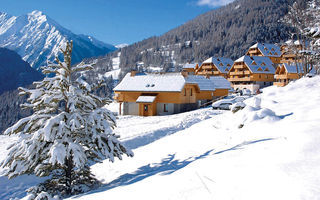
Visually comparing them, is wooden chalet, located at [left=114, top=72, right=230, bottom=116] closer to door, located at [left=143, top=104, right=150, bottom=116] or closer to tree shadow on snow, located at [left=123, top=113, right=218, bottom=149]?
door, located at [left=143, top=104, right=150, bottom=116]

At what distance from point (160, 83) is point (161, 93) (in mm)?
2112

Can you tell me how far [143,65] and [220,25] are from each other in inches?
2656

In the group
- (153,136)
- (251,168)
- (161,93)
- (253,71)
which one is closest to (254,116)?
(251,168)

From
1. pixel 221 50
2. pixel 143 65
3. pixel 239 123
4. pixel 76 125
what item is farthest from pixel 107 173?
pixel 143 65

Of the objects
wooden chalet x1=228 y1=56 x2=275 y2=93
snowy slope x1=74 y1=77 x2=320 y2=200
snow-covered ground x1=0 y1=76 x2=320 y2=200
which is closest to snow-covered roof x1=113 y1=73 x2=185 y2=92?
snow-covered ground x1=0 y1=76 x2=320 y2=200

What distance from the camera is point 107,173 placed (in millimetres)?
13578

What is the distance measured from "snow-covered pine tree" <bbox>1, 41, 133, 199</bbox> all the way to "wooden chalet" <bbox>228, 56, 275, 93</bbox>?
5914cm

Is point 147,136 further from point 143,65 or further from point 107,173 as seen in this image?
point 143,65

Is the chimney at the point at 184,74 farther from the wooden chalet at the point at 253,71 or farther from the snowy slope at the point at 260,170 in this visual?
the wooden chalet at the point at 253,71

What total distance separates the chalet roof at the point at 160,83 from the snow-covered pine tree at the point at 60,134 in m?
26.7

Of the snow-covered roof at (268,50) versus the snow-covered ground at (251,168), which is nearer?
the snow-covered ground at (251,168)

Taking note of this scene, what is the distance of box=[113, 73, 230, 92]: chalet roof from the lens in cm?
3867

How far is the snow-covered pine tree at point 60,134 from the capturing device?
32.9ft

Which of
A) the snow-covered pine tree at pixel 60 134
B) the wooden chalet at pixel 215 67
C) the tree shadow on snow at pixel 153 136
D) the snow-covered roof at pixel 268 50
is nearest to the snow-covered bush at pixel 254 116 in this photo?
the snow-covered pine tree at pixel 60 134
